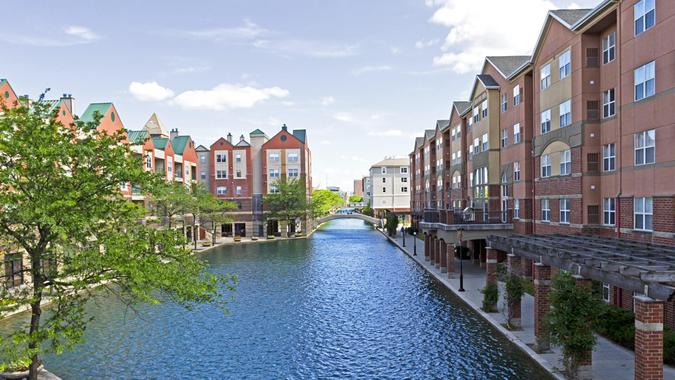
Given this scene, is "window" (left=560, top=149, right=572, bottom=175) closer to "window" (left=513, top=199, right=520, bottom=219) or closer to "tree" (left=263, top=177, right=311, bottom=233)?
"window" (left=513, top=199, right=520, bottom=219)

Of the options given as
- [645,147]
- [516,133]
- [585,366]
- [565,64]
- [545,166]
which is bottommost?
[585,366]

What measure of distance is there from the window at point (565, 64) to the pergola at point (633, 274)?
11.1 meters

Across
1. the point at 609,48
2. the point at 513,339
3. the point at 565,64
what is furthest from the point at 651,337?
the point at 565,64

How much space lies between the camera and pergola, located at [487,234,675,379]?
1241 cm

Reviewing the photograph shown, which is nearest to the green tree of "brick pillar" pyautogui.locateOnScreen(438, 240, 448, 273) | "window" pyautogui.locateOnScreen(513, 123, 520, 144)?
"window" pyautogui.locateOnScreen(513, 123, 520, 144)

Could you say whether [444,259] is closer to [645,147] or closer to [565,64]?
[565,64]

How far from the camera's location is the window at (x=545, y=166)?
30.0 meters

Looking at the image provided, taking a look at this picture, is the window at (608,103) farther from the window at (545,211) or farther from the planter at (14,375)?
the planter at (14,375)

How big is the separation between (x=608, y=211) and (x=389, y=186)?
9824 centimetres

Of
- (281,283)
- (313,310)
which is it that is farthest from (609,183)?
(281,283)

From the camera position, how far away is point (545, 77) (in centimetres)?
3031

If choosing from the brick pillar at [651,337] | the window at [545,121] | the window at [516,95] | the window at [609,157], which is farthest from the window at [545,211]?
the brick pillar at [651,337]

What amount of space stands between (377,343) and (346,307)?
7.05m

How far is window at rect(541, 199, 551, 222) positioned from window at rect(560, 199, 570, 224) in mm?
1623
